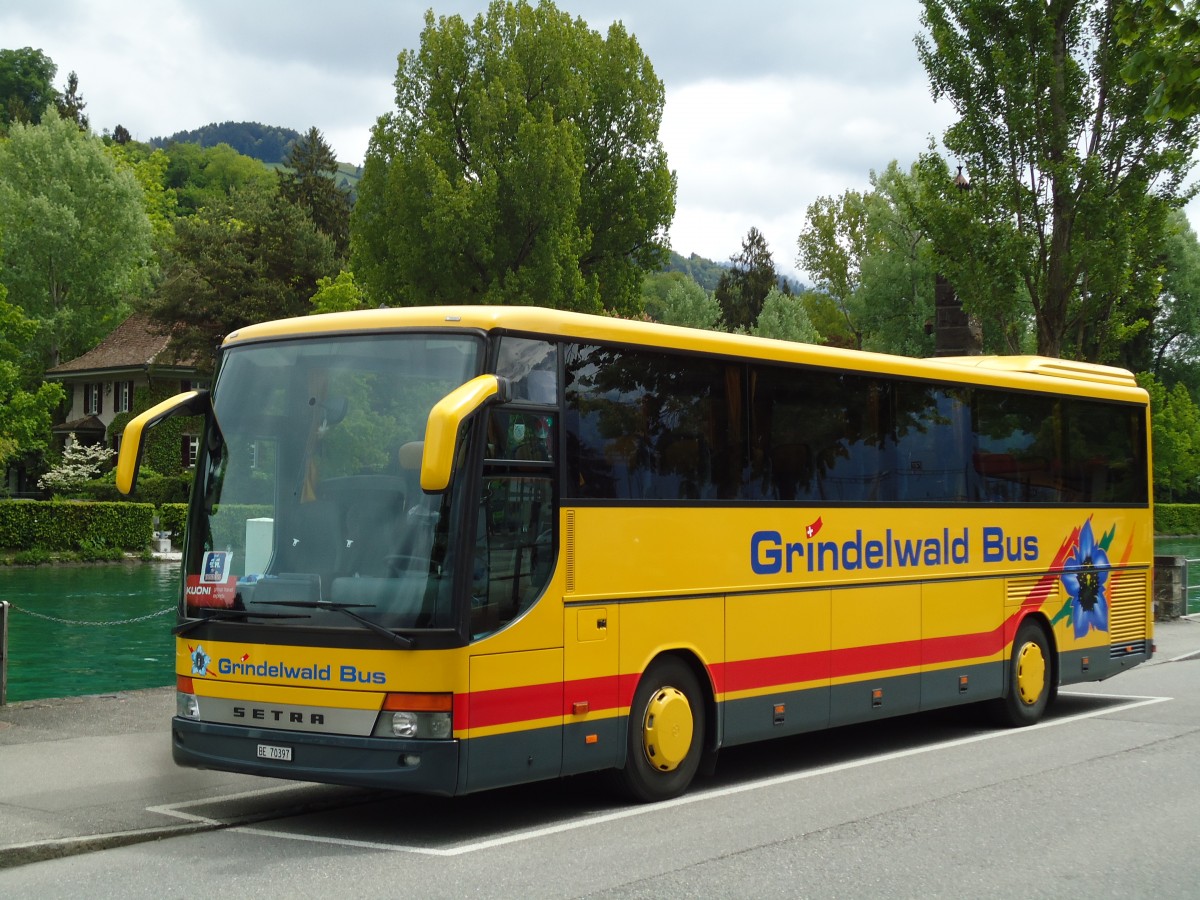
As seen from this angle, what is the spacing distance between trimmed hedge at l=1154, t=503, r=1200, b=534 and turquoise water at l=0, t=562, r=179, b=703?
58.4 meters

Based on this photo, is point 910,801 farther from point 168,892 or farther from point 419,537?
point 168,892

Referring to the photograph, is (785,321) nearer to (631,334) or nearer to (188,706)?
(631,334)

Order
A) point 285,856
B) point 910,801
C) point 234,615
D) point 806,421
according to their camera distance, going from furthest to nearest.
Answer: point 806,421 → point 910,801 → point 234,615 → point 285,856

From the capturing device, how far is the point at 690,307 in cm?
9419

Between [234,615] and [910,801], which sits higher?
[234,615]

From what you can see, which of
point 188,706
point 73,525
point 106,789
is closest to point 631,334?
point 188,706

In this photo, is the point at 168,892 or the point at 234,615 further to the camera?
the point at 234,615

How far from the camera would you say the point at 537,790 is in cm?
1096

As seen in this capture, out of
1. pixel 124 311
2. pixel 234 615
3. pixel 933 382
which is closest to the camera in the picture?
pixel 234 615

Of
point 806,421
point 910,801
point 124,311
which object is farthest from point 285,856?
point 124,311

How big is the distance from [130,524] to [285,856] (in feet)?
145

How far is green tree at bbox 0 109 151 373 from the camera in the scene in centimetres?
7250

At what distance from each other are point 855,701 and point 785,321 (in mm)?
78416

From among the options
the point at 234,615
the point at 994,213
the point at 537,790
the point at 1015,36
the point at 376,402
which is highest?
the point at 1015,36
